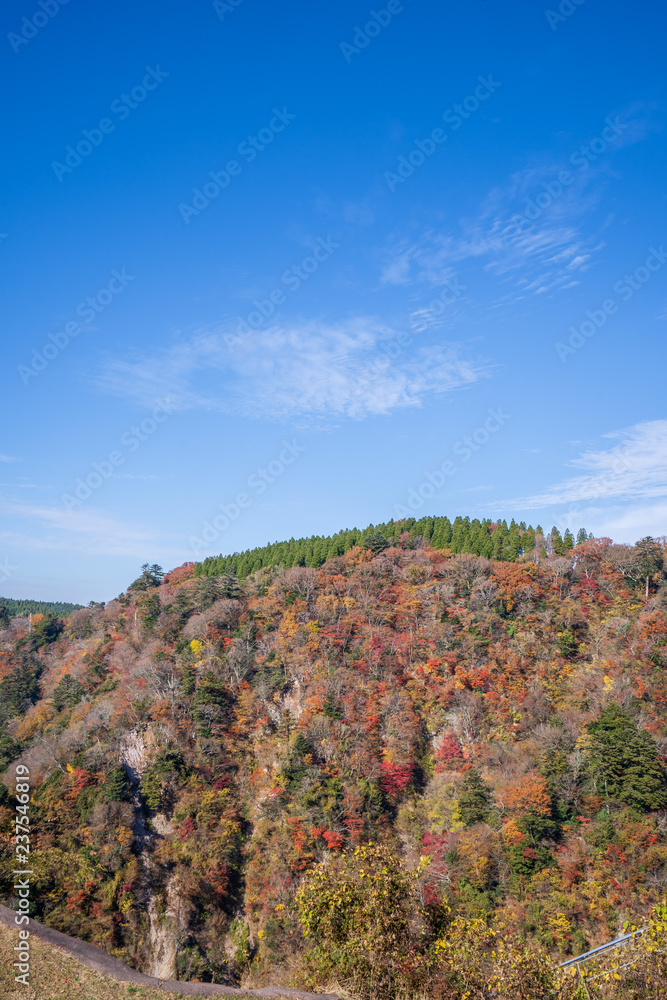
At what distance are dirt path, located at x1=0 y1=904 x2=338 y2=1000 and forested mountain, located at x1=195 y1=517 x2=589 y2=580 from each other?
55119 mm

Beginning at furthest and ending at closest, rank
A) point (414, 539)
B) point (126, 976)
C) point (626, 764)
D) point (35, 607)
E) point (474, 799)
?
point (35, 607)
point (414, 539)
point (474, 799)
point (626, 764)
point (126, 976)

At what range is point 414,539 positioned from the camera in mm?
77438

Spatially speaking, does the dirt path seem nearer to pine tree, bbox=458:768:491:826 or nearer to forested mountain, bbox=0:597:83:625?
pine tree, bbox=458:768:491:826

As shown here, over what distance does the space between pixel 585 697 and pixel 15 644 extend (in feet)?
247

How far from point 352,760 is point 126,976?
28.3 metres

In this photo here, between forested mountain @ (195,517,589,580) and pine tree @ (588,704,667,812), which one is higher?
forested mountain @ (195,517,589,580)

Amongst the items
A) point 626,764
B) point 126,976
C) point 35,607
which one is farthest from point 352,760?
point 35,607

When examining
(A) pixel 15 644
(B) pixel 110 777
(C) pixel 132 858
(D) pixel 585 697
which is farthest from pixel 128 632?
(D) pixel 585 697

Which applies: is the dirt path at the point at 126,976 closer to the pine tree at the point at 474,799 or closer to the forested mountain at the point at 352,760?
the forested mountain at the point at 352,760

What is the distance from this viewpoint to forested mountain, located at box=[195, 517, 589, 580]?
69.8m

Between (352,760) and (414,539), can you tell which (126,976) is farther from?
(414,539)

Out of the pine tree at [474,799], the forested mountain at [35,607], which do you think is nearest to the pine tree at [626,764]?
the pine tree at [474,799]

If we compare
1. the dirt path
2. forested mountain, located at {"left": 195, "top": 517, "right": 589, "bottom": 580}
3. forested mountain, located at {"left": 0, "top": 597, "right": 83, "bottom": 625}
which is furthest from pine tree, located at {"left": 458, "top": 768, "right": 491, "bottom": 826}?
forested mountain, located at {"left": 0, "top": 597, "right": 83, "bottom": 625}

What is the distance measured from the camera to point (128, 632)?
66562mm
